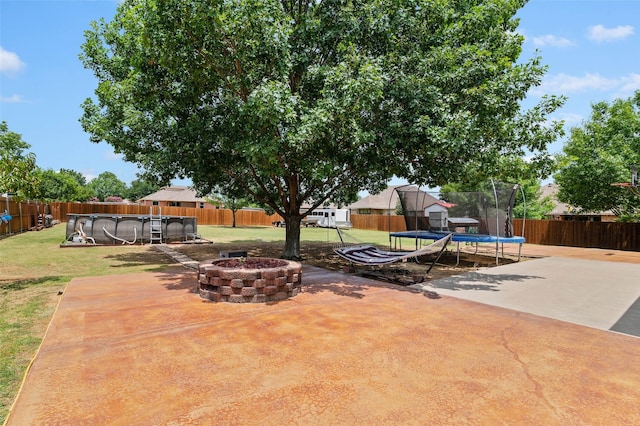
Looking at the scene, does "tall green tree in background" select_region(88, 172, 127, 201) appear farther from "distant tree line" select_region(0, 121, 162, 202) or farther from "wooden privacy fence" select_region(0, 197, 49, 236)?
"wooden privacy fence" select_region(0, 197, 49, 236)

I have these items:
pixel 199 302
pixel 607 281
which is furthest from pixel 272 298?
pixel 607 281

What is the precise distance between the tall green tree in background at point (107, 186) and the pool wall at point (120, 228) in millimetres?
88945

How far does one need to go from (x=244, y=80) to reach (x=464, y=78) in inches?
177

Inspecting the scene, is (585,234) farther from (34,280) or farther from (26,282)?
(26,282)

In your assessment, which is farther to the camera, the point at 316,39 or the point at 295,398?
the point at 316,39

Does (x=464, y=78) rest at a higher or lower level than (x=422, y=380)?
higher

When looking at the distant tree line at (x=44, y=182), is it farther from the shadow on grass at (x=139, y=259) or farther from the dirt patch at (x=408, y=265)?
the dirt patch at (x=408, y=265)

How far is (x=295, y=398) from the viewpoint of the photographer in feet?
9.18

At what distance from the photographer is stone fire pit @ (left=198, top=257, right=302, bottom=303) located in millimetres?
5648

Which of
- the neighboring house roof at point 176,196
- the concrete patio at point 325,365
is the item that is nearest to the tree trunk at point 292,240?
the concrete patio at point 325,365

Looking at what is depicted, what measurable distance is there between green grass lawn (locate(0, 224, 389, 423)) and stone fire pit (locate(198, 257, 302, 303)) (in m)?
2.16

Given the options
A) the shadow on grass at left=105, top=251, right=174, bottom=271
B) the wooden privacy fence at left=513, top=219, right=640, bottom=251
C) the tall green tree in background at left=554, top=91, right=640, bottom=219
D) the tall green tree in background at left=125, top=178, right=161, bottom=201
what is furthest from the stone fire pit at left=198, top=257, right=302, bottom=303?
the tall green tree in background at left=125, top=178, right=161, bottom=201

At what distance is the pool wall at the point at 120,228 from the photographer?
49.9 feet

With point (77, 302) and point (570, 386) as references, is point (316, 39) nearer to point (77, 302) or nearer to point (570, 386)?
point (77, 302)
